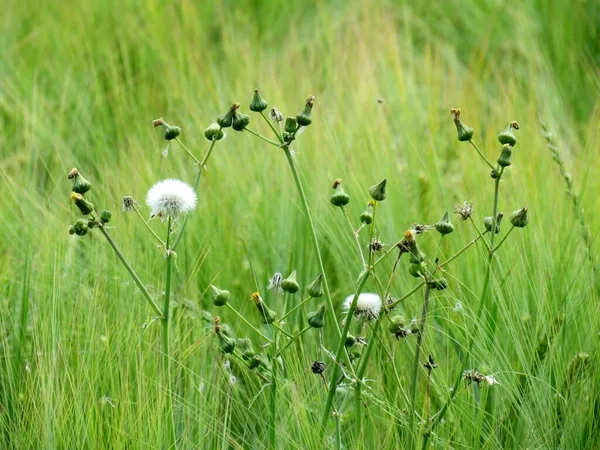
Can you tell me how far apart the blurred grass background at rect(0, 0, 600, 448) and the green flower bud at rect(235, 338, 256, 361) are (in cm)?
6

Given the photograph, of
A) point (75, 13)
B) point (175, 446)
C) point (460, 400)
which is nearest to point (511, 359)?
point (460, 400)

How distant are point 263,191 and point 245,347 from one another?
29.7 inches

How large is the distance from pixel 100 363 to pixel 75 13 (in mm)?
1897

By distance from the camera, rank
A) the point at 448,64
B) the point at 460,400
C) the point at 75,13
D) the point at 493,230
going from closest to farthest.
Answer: the point at 493,230 → the point at 460,400 → the point at 75,13 → the point at 448,64

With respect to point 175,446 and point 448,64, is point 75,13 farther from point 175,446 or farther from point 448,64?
point 175,446

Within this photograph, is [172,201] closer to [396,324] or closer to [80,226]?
[80,226]

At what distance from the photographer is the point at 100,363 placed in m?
1.45

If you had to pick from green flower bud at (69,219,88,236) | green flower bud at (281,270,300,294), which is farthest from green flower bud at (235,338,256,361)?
green flower bud at (69,219,88,236)

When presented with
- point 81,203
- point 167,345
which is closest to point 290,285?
point 167,345

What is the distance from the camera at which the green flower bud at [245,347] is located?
1.28m

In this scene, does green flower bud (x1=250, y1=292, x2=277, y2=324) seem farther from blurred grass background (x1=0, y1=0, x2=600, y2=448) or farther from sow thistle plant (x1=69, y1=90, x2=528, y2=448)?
blurred grass background (x1=0, y1=0, x2=600, y2=448)

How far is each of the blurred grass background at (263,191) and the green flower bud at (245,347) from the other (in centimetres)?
6

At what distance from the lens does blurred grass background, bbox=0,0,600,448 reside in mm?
→ 1372

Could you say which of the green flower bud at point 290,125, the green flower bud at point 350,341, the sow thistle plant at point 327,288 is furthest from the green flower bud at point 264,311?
the green flower bud at point 290,125
